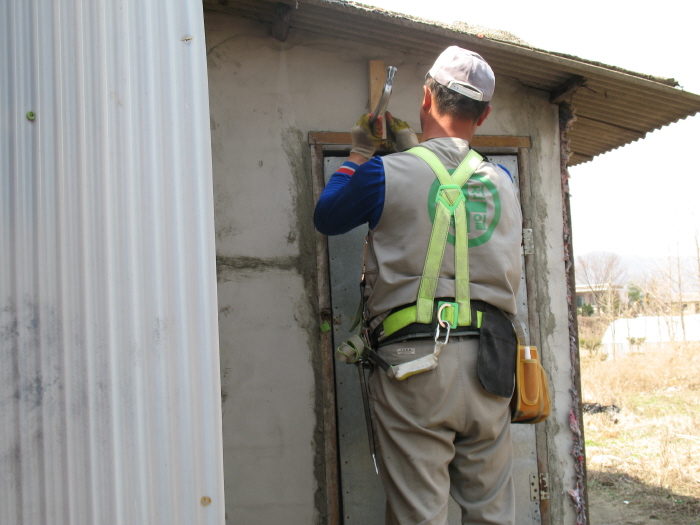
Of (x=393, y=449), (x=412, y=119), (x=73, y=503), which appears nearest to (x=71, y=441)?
(x=73, y=503)

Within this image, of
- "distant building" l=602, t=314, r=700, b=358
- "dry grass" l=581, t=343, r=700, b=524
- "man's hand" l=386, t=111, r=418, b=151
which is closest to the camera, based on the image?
"man's hand" l=386, t=111, r=418, b=151

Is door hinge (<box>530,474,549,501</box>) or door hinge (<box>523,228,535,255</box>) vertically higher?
door hinge (<box>523,228,535,255</box>)

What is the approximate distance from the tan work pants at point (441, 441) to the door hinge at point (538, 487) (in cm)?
124

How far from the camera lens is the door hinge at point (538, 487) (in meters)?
3.52

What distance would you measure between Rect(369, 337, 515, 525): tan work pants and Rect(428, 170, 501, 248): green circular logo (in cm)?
40

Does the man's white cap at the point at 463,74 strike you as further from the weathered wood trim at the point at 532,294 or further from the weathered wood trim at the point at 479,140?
the weathered wood trim at the point at 532,294

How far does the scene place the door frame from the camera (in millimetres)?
3309

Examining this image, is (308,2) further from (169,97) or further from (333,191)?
(169,97)

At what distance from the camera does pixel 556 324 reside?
3719 mm

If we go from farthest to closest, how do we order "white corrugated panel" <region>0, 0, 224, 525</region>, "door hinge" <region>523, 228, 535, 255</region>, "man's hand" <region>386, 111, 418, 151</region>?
"door hinge" <region>523, 228, 535, 255</region> → "man's hand" <region>386, 111, 418, 151</region> → "white corrugated panel" <region>0, 0, 224, 525</region>

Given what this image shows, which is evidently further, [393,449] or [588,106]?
[588,106]

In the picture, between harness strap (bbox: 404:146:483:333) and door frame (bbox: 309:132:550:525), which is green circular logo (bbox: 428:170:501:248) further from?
door frame (bbox: 309:132:550:525)

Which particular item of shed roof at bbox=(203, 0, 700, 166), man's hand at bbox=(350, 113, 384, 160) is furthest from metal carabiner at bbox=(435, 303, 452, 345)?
shed roof at bbox=(203, 0, 700, 166)

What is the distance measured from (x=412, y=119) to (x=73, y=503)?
2730mm
